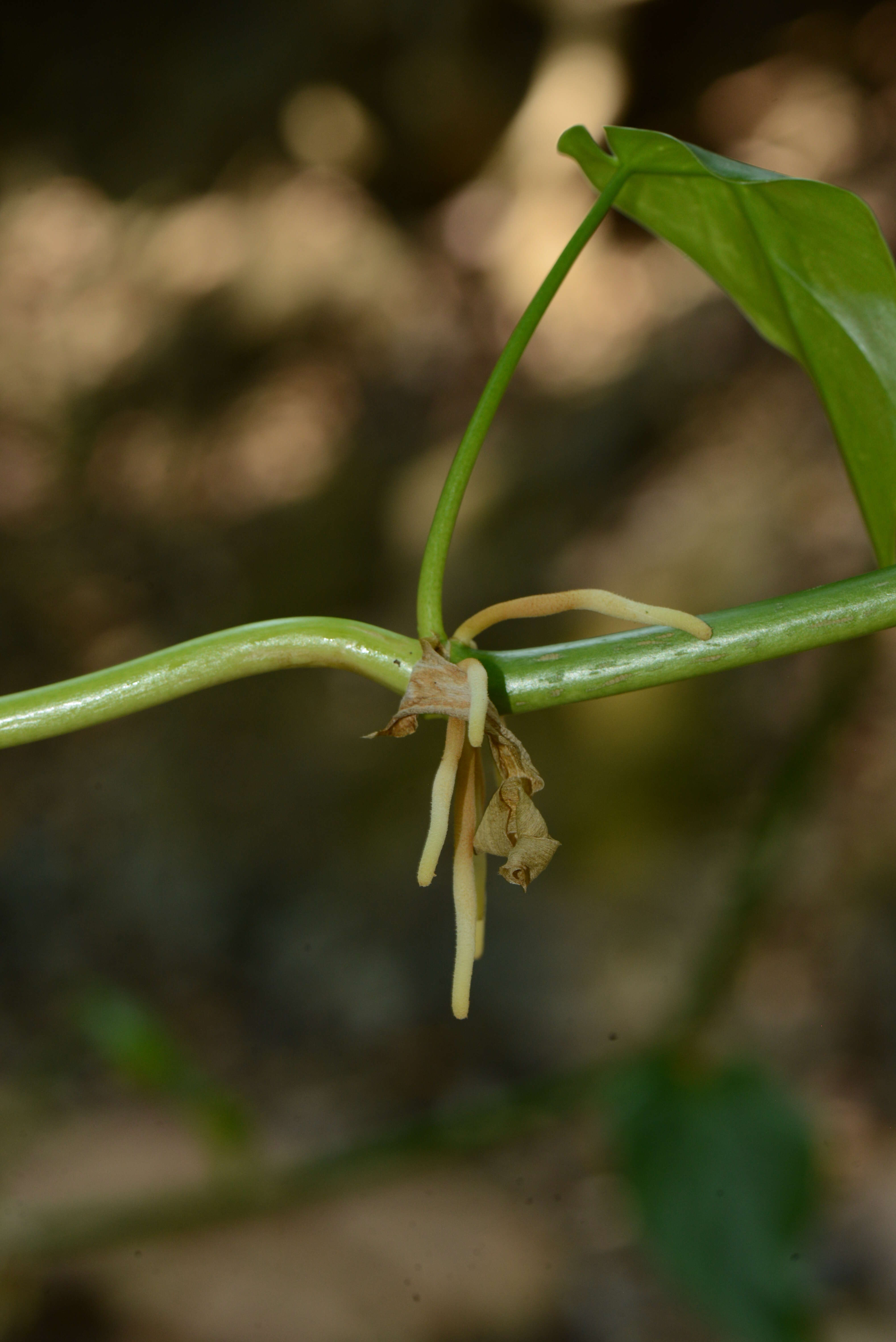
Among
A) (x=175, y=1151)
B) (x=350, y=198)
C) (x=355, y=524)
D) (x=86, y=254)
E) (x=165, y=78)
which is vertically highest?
(x=165, y=78)

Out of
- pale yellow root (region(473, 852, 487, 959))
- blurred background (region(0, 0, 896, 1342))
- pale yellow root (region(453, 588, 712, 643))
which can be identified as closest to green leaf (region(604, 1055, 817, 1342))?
blurred background (region(0, 0, 896, 1342))

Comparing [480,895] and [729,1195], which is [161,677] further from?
[729,1195]

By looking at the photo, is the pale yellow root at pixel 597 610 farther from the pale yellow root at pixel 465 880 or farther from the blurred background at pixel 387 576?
the blurred background at pixel 387 576

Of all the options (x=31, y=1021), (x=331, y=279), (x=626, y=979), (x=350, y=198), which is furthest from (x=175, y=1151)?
(x=350, y=198)

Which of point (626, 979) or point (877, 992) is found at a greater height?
point (626, 979)

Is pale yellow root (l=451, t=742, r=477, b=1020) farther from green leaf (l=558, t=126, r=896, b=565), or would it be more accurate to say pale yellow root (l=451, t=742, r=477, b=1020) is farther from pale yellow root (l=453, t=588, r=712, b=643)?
green leaf (l=558, t=126, r=896, b=565)

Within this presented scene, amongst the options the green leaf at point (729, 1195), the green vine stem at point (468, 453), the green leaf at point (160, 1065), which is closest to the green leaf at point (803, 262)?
the green vine stem at point (468, 453)

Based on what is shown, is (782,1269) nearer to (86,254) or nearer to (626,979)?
(626,979)
